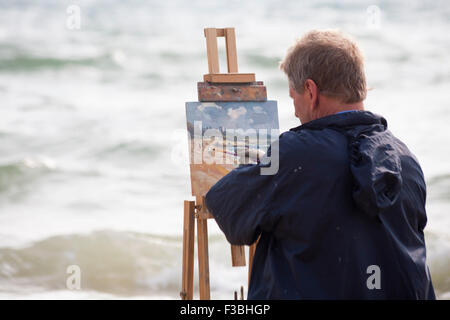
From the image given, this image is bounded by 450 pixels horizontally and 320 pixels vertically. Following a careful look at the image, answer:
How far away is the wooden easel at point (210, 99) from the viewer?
7.93 ft

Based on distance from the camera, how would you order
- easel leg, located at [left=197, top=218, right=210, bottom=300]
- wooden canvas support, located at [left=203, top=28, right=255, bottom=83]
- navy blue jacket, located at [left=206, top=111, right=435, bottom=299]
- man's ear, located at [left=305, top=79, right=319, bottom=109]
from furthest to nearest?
wooden canvas support, located at [left=203, top=28, right=255, bottom=83] < easel leg, located at [left=197, top=218, right=210, bottom=300] < man's ear, located at [left=305, top=79, right=319, bottom=109] < navy blue jacket, located at [left=206, top=111, right=435, bottom=299]

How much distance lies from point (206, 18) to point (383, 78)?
3904 mm

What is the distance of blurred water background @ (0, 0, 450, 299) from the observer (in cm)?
480

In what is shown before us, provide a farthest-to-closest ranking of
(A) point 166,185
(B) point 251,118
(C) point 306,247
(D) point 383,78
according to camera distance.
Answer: (D) point 383,78, (A) point 166,185, (B) point 251,118, (C) point 306,247

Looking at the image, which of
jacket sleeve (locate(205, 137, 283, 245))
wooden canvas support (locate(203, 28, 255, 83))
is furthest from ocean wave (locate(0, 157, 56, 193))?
jacket sleeve (locate(205, 137, 283, 245))

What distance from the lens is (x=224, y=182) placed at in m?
1.70

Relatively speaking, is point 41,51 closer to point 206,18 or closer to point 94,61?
point 94,61

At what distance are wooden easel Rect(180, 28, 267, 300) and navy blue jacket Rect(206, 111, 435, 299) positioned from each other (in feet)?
2.53

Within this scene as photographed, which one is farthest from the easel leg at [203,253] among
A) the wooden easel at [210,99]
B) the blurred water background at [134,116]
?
the blurred water background at [134,116]

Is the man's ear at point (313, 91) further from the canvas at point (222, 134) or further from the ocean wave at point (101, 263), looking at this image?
the ocean wave at point (101, 263)

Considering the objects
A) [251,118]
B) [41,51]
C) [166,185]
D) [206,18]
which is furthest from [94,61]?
[251,118]

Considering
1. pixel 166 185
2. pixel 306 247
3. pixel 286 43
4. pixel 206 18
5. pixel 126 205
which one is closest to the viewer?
pixel 306 247

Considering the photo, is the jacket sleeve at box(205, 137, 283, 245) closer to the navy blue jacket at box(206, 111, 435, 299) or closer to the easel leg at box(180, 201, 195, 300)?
the navy blue jacket at box(206, 111, 435, 299)

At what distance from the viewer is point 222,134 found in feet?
8.16
